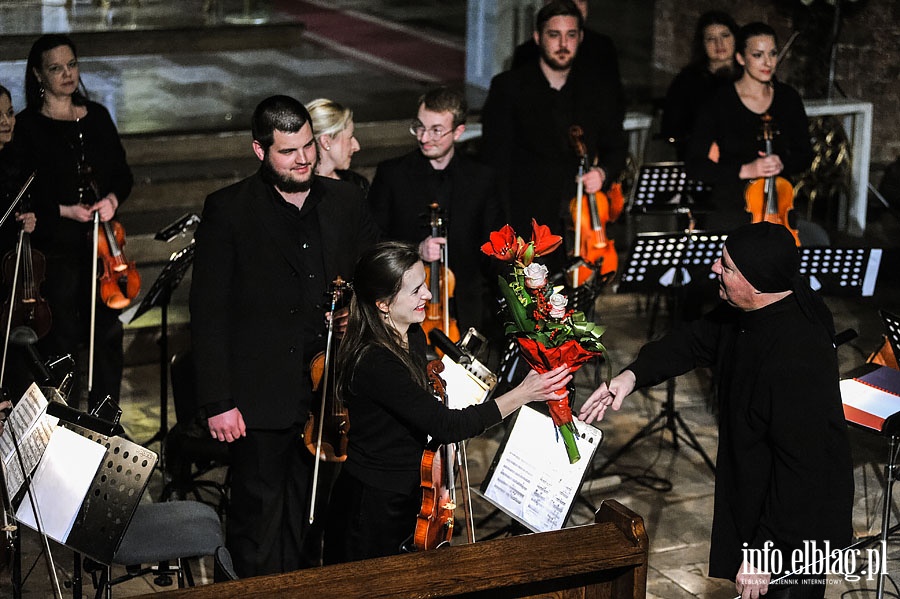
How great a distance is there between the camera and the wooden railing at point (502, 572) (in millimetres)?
2857

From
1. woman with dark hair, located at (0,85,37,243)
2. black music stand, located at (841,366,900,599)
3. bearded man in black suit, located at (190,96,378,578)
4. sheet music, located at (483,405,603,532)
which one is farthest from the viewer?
woman with dark hair, located at (0,85,37,243)

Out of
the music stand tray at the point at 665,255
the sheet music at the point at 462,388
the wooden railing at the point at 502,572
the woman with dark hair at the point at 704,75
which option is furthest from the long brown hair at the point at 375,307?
the woman with dark hair at the point at 704,75

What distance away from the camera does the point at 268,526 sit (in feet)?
14.7

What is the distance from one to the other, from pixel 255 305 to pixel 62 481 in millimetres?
978

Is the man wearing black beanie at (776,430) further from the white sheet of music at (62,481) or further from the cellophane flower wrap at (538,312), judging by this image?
the white sheet of music at (62,481)

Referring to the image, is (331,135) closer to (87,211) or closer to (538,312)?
(87,211)

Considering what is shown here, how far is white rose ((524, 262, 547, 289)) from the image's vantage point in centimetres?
362

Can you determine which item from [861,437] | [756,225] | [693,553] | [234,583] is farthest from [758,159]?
[234,583]

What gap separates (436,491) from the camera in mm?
3941

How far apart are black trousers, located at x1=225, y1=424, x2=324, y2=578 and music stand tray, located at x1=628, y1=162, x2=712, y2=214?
105 inches

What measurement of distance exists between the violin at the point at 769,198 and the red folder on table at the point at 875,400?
1.48 meters

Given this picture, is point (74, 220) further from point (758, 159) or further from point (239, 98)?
point (239, 98)

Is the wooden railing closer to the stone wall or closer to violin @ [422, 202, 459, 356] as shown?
violin @ [422, 202, 459, 356]

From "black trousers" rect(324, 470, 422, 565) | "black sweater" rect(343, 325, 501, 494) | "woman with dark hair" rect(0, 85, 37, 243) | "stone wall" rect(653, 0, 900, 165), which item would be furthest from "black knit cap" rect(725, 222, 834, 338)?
"stone wall" rect(653, 0, 900, 165)
